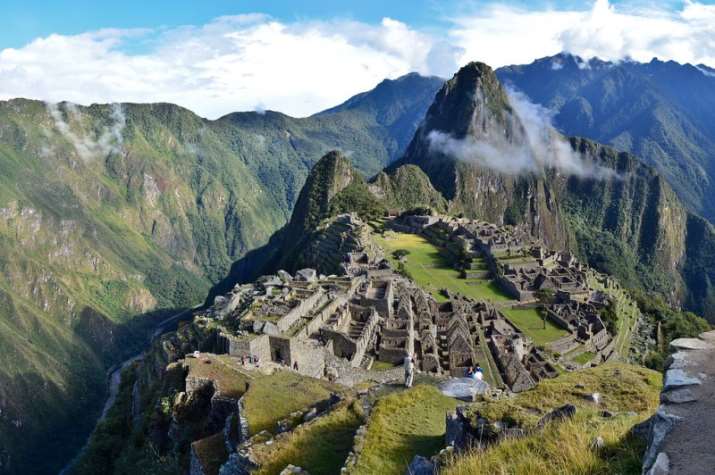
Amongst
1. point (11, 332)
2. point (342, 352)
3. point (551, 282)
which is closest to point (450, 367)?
point (342, 352)

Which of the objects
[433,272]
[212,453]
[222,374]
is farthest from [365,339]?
[433,272]

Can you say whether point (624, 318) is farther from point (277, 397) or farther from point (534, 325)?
point (277, 397)

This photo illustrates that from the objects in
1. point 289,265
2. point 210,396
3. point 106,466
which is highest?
point 210,396

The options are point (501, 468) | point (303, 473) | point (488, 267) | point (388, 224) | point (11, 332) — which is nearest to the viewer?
point (501, 468)

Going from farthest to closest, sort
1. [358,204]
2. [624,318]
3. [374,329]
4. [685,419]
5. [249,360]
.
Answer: [358,204], [624,318], [374,329], [249,360], [685,419]

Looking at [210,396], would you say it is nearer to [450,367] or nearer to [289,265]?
[450,367]
